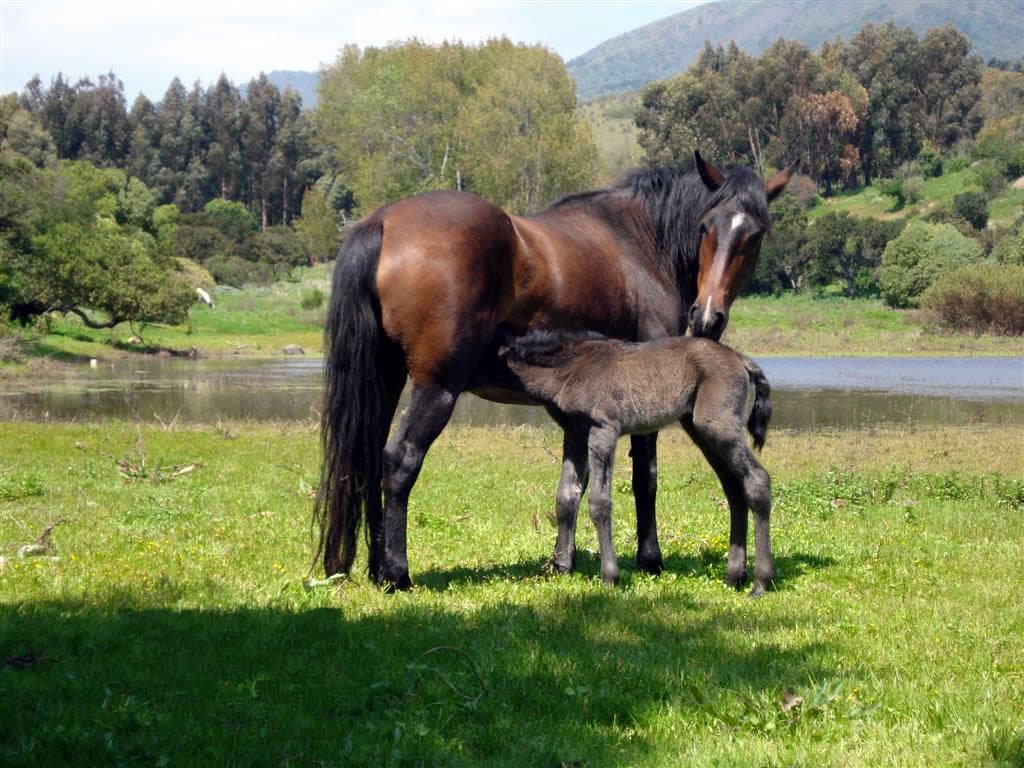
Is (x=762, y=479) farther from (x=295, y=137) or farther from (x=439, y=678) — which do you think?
(x=295, y=137)

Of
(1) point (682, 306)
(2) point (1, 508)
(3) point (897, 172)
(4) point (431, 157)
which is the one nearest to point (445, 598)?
(1) point (682, 306)

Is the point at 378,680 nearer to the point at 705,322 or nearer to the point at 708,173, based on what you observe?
the point at 705,322

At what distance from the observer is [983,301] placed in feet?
164

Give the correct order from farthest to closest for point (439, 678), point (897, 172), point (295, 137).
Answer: point (295, 137) → point (897, 172) → point (439, 678)

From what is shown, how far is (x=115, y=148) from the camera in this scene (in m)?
98.8

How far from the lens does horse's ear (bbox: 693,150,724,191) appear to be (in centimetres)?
844

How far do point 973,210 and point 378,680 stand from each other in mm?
69571

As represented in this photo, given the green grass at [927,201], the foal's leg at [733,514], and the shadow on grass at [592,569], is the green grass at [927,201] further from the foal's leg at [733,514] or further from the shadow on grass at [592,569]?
the foal's leg at [733,514]

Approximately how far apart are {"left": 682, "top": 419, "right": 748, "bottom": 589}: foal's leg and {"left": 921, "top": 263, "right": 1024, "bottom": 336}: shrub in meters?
45.9

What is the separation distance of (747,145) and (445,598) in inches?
3658

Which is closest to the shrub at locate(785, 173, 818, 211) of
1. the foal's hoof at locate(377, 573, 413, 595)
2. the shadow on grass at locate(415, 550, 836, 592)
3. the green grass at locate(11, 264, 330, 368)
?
the green grass at locate(11, 264, 330, 368)

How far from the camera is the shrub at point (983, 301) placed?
163 ft

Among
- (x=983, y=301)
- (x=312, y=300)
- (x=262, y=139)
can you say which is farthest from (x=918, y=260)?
(x=262, y=139)

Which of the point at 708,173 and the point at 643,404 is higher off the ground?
the point at 708,173
